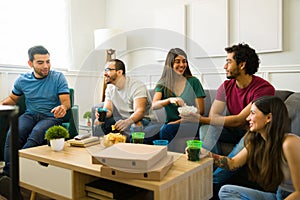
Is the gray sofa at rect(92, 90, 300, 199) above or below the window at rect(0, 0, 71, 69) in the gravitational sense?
below

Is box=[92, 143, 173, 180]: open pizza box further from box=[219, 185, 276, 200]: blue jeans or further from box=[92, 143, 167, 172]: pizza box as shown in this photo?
box=[219, 185, 276, 200]: blue jeans

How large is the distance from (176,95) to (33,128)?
43.0 inches

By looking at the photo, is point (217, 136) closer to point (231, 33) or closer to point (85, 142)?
point (85, 142)

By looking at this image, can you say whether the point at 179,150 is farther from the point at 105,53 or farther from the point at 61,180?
the point at 105,53

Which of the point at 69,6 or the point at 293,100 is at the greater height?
the point at 69,6

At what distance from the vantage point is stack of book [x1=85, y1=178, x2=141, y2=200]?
123cm

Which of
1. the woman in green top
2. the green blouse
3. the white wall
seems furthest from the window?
the green blouse

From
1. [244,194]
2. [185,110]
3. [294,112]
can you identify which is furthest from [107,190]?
[294,112]

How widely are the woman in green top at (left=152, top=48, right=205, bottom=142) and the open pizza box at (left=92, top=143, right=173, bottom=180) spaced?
61 cm

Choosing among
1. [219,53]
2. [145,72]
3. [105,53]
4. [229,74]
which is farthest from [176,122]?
[105,53]

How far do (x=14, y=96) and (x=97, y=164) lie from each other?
55.7 inches

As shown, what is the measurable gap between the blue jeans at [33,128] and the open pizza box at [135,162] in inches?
Result: 36.2

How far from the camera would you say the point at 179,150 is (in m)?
1.76

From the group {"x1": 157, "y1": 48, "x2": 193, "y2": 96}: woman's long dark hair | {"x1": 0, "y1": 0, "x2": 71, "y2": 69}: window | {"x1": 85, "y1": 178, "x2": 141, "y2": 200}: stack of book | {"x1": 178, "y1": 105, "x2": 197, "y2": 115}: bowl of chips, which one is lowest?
{"x1": 85, "y1": 178, "x2": 141, "y2": 200}: stack of book
